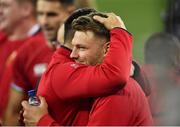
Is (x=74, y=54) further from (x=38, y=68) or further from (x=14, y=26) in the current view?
(x=14, y=26)

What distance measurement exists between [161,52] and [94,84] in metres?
0.70

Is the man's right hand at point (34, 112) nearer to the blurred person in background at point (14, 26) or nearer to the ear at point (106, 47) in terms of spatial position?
the ear at point (106, 47)

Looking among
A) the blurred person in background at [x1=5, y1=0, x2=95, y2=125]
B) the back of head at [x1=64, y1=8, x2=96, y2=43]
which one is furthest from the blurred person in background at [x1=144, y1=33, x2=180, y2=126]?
the blurred person in background at [x1=5, y1=0, x2=95, y2=125]

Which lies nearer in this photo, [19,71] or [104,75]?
[104,75]

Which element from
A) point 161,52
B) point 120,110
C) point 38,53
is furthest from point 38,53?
point 120,110

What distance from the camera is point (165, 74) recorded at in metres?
2.32

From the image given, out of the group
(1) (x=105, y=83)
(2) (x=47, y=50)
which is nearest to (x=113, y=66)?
(1) (x=105, y=83)

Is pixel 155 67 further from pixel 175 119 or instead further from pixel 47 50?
pixel 47 50

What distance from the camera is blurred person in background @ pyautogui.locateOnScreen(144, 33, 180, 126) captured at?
2.20 m

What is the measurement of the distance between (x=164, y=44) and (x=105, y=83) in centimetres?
77

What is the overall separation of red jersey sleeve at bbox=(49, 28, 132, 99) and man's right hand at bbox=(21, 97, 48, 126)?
0.24ft

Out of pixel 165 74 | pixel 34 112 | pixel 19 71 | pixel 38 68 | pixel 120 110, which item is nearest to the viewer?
pixel 120 110

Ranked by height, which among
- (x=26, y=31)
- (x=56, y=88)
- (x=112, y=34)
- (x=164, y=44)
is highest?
(x=112, y=34)

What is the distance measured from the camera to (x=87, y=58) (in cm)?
175
